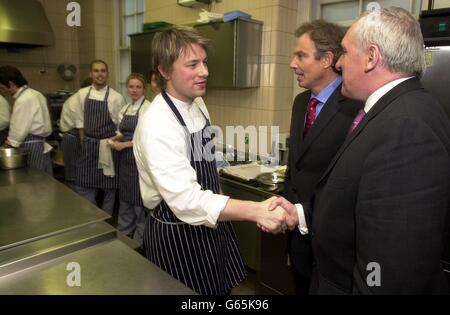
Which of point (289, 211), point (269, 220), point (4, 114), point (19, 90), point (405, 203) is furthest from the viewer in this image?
point (4, 114)

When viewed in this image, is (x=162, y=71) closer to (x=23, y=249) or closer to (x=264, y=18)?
(x=23, y=249)

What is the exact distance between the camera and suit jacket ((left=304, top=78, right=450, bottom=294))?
0.79 meters

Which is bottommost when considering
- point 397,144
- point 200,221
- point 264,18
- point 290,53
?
point 200,221

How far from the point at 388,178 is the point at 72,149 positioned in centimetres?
318

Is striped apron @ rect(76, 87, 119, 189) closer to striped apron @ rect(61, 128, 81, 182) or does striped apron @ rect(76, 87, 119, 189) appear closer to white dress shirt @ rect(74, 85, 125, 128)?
white dress shirt @ rect(74, 85, 125, 128)

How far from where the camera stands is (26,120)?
9.31ft

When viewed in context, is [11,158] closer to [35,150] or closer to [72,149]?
[35,150]

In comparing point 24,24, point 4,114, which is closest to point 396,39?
point 4,114

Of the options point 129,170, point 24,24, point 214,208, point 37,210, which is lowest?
point 129,170

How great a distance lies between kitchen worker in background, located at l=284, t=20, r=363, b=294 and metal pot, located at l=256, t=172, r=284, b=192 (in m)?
0.53

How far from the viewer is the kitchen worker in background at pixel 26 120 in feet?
9.24

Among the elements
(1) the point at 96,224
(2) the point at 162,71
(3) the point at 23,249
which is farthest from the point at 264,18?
(3) the point at 23,249
